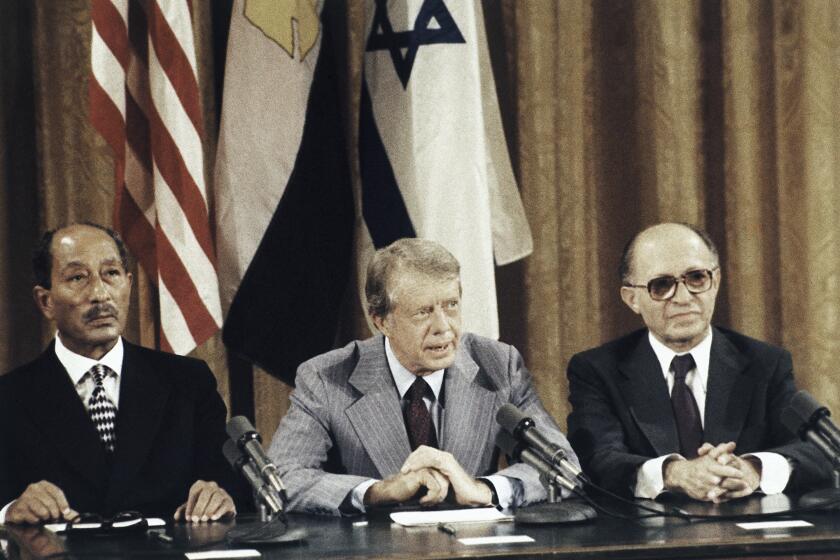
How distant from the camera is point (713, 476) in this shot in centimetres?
365

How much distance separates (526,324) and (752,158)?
1199mm

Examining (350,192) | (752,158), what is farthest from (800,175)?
(350,192)

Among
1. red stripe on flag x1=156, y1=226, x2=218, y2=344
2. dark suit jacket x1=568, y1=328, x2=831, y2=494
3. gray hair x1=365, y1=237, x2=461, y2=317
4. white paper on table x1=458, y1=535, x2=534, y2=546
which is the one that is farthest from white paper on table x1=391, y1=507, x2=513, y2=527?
red stripe on flag x1=156, y1=226, x2=218, y2=344

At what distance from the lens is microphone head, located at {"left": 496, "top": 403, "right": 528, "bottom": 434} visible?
3.36m

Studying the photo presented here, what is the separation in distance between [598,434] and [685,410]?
28cm

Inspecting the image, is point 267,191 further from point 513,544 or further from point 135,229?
point 513,544

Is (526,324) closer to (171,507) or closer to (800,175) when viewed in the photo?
(800,175)

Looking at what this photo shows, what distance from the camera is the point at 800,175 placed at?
5.77 metres

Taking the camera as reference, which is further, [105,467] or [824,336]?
[824,336]

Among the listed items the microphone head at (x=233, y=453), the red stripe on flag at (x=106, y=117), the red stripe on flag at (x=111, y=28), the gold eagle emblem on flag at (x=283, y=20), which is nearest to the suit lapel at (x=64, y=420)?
the microphone head at (x=233, y=453)

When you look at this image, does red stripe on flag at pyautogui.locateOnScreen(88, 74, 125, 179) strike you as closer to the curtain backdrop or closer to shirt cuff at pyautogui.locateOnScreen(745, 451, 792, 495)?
the curtain backdrop

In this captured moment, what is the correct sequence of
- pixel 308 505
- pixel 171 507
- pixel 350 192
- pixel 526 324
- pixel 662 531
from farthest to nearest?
pixel 526 324, pixel 350 192, pixel 171 507, pixel 308 505, pixel 662 531

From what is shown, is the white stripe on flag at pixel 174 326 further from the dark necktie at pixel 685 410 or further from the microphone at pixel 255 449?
the dark necktie at pixel 685 410

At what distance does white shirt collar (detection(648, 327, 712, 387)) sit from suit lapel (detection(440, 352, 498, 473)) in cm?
55
